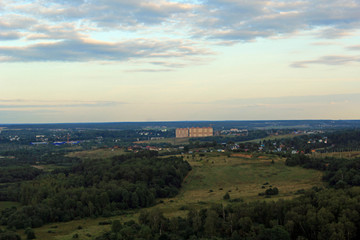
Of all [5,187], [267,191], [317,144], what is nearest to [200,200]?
[267,191]

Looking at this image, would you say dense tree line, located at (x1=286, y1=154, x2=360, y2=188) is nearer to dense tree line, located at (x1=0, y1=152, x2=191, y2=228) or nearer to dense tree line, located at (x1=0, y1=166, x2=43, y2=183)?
dense tree line, located at (x1=0, y1=152, x2=191, y2=228)

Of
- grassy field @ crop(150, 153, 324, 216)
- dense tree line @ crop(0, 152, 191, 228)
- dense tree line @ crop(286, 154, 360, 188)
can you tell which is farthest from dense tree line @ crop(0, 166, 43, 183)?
dense tree line @ crop(286, 154, 360, 188)

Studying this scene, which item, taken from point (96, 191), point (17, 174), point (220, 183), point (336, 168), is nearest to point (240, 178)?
point (220, 183)

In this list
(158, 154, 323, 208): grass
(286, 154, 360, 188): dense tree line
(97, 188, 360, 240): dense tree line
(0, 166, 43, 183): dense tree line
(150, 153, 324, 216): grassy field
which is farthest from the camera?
(0, 166, 43, 183): dense tree line

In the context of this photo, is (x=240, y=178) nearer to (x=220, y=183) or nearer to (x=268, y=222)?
(x=220, y=183)

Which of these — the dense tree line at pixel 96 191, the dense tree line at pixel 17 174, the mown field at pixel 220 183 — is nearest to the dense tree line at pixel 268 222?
the mown field at pixel 220 183
